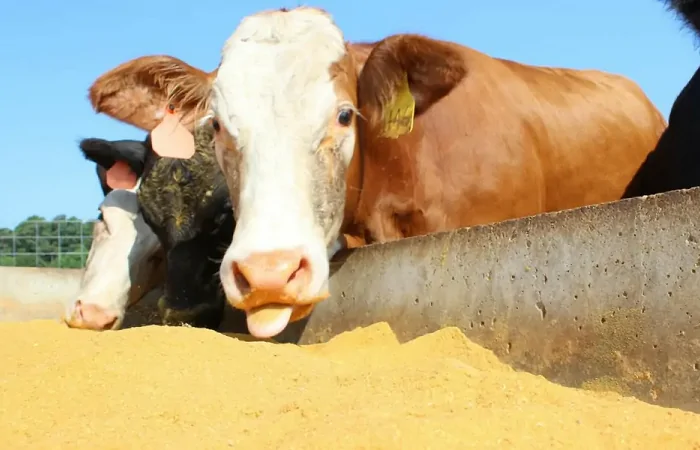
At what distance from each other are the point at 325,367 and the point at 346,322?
0.95 m

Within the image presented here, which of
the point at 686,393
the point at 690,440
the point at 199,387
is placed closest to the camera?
the point at 690,440

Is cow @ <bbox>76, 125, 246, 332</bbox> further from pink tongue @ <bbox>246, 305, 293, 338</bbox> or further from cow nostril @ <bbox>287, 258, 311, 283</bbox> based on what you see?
cow nostril @ <bbox>287, 258, 311, 283</bbox>

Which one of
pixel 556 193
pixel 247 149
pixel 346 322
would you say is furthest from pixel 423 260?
pixel 556 193

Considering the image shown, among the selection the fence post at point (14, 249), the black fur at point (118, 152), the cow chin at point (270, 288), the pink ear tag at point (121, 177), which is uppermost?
the cow chin at point (270, 288)

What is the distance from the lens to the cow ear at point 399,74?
3947mm

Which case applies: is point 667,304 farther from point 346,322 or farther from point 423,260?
point 346,322

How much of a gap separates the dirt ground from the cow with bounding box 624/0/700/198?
2064 mm

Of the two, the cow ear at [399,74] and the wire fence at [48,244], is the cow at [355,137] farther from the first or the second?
the wire fence at [48,244]

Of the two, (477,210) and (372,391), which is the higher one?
(372,391)

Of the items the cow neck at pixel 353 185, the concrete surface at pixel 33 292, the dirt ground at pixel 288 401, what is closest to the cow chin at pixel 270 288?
the dirt ground at pixel 288 401

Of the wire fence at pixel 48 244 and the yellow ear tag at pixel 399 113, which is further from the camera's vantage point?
the wire fence at pixel 48 244

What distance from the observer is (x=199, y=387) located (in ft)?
7.14

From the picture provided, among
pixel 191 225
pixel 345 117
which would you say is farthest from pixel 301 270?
pixel 191 225

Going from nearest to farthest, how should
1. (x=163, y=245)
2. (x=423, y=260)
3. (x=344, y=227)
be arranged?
1. (x=423, y=260)
2. (x=344, y=227)
3. (x=163, y=245)
